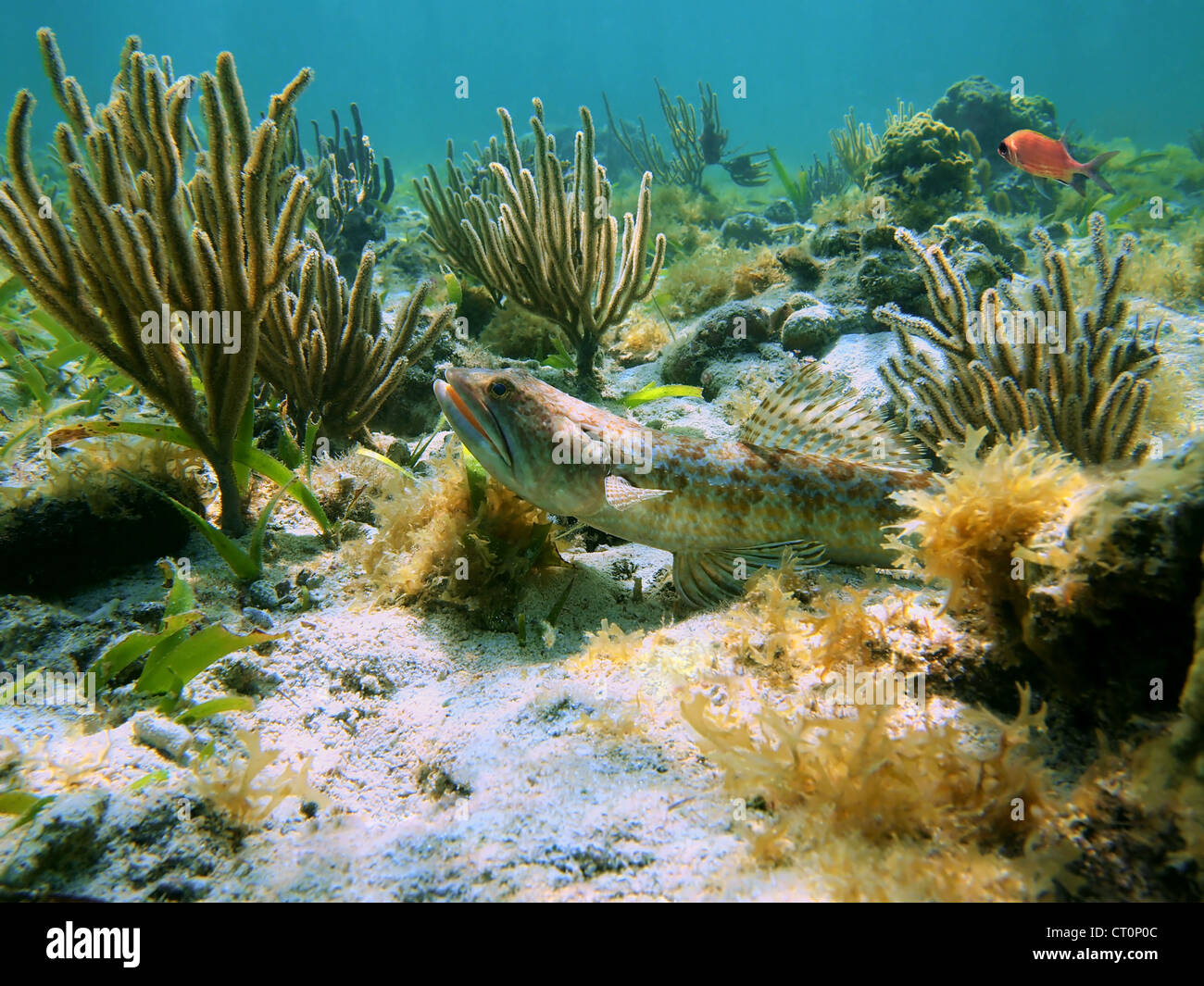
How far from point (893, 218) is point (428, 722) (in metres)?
8.84

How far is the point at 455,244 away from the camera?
6.92m

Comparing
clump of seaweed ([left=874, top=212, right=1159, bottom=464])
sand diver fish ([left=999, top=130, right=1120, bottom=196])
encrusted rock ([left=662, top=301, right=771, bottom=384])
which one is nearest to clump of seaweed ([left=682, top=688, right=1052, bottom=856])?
clump of seaweed ([left=874, top=212, right=1159, bottom=464])

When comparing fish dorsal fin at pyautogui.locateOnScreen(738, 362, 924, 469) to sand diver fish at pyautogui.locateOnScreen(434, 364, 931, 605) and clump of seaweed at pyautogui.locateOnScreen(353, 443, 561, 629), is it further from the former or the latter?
clump of seaweed at pyautogui.locateOnScreen(353, 443, 561, 629)

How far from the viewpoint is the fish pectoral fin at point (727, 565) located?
10.2 ft

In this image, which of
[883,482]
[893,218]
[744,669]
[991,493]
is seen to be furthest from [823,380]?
[893,218]

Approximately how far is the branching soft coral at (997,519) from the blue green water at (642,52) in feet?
224

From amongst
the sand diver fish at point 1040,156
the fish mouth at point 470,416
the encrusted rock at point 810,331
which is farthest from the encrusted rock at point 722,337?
the sand diver fish at point 1040,156

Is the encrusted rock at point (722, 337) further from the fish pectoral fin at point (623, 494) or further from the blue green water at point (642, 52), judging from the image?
the blue green water at point (642, 52)

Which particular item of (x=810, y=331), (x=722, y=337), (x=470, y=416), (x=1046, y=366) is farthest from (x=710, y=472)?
(x=810, y=331)

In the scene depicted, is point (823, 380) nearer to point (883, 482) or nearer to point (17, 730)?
point (883, 482)

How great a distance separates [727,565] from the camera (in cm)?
320

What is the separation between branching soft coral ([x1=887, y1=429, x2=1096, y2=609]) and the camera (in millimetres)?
1956

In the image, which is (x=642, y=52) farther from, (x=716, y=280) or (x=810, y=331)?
(x=810, y=331)

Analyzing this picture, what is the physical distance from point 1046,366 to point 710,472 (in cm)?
223
